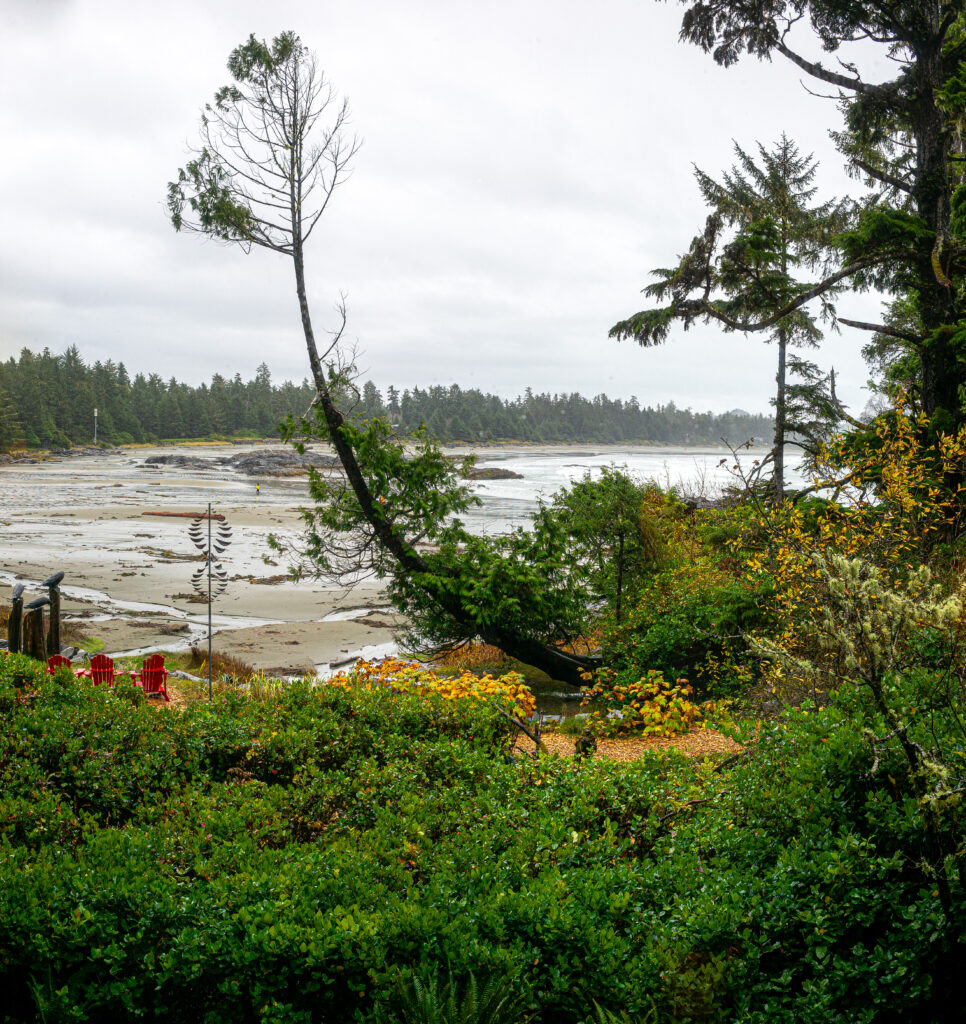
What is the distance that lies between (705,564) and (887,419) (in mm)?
3503

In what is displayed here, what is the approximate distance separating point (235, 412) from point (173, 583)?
10366 centimetres

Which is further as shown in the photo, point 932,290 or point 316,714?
point 932,290

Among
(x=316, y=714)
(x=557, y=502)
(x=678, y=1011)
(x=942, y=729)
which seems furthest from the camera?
(x=557, y=502)

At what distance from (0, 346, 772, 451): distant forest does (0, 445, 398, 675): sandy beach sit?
2179 centimetres

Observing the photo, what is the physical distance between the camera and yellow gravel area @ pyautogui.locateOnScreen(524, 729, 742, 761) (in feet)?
A: 25.8

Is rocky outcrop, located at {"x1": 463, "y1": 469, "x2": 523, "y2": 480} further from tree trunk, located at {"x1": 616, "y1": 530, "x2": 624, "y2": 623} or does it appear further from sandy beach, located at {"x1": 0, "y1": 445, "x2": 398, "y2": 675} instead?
tree trunk, located at {"x1": 616, "y1": 530, "x2": 624, "y2": 623}

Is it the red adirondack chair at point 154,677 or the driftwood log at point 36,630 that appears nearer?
the driftwood log at point 36,630

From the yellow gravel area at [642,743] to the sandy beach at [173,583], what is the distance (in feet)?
21.3

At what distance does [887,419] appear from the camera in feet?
33.2

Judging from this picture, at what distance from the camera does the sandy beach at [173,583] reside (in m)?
15.9

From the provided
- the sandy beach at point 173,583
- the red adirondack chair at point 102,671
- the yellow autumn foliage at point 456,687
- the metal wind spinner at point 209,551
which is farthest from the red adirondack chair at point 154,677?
the sandy beach at point 173,583

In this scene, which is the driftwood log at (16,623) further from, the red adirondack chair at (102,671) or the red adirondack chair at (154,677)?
the red adirondack chair at (154,677)

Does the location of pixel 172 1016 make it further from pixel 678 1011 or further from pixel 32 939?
pixel 678 1011

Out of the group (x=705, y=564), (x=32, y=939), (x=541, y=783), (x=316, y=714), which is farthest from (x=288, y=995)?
(x=705, y=564)
